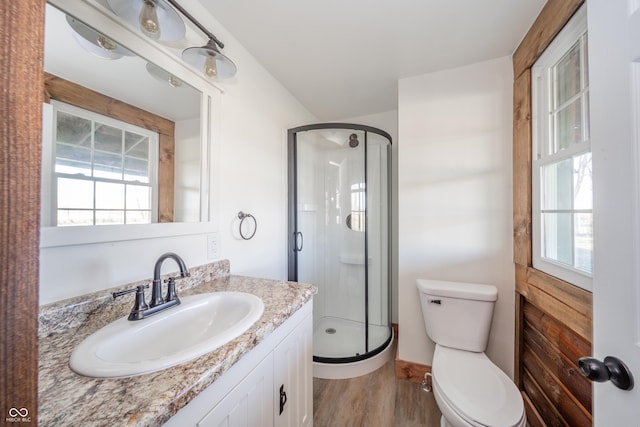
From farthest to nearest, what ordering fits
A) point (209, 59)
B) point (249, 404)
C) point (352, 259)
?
point (352, 259) → point (209, 59) → point (249, 404)

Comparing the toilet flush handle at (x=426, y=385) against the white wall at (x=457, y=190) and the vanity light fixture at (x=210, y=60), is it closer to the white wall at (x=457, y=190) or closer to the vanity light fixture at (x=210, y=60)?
the white wall at (x=457, y=190)

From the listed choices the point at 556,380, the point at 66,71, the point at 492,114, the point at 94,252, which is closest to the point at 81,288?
the point at 94,252

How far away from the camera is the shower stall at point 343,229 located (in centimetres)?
214

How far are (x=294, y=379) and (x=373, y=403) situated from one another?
0.87 meters

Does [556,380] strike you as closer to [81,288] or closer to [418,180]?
[418,180]

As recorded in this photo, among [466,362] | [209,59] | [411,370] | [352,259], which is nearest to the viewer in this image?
[209,59]

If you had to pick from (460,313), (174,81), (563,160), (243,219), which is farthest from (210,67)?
(460,313)

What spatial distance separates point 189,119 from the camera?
1.21m

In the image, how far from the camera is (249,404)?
2.55 feet

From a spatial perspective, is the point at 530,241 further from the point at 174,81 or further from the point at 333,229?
the point at 174,81

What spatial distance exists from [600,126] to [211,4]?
168cm

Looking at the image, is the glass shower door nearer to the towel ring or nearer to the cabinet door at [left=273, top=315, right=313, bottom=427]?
the towel ring

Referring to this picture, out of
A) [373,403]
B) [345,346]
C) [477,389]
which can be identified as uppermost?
[477,389]

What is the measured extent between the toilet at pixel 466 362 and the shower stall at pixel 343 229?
67 cm
